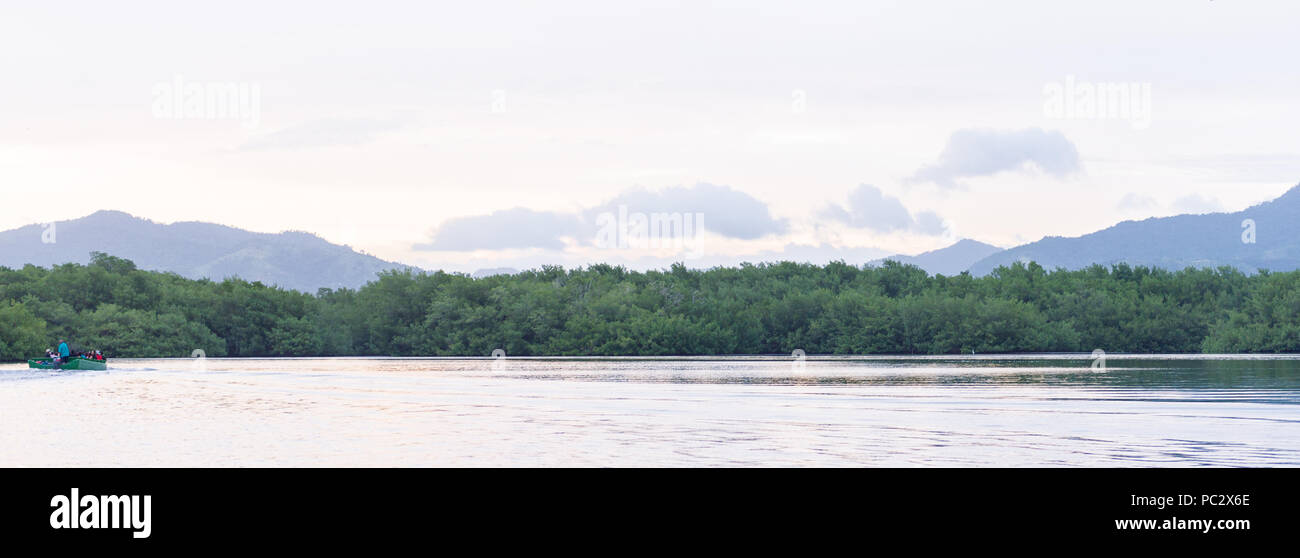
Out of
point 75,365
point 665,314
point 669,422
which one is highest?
point 665,314

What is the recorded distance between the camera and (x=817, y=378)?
45656mm

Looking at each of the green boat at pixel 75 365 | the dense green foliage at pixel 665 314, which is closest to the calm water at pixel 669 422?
the green boat at pixel 75 365

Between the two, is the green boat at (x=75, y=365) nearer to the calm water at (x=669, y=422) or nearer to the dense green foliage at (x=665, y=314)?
the calm water at (x=669, y=422)

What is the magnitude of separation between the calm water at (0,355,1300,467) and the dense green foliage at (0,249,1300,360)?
44371 millimetres

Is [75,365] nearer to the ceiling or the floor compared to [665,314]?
nearer to the floor

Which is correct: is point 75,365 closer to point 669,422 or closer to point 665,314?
point 669,422

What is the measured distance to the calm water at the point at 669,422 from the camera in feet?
64.7

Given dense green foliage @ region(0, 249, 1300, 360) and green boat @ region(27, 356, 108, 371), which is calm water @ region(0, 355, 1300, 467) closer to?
green boat @ region(27, 356, 108, 371)

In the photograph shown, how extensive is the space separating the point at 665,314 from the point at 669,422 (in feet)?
229

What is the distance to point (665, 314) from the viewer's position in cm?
9575

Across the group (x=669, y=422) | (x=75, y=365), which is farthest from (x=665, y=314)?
(x=669, y=422)
